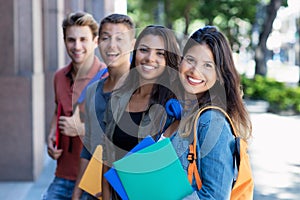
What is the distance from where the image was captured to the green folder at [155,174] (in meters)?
2.28

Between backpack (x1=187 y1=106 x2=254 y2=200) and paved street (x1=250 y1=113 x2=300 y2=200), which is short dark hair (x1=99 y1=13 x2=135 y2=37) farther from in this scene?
paved street (x1=250 y1=113 x2=300 y2=200)

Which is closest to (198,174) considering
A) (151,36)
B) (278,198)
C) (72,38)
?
(151,36)

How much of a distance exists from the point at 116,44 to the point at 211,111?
121cm

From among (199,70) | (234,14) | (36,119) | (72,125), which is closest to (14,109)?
(36,119)

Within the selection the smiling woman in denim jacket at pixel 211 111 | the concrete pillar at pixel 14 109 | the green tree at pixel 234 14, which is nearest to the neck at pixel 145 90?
the smiling woman in denim jacket at pixel 211 111

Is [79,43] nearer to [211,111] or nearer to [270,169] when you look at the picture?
[211,111]

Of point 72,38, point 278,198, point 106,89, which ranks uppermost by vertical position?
point 72,38

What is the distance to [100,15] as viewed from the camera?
1789 cm

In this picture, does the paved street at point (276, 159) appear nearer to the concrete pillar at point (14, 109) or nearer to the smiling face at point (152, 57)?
the concrete pillar at point (14, 109)

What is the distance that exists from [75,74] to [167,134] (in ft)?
5.92

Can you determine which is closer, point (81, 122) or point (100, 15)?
point (81, 122)

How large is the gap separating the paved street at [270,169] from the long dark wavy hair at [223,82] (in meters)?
1.76

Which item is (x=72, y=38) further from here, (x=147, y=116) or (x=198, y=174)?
(x=198, y=174)

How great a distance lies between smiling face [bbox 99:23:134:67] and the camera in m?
3.43
